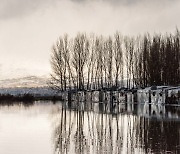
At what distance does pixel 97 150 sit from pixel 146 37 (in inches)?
1902

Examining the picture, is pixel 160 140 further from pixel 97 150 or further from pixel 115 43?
pixel 115 43

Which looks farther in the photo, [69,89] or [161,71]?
[69,89]

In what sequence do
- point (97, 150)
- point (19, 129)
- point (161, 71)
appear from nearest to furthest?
point (97, 150), point (19, 129), point (161, 71)

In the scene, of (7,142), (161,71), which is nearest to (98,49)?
(161,71)

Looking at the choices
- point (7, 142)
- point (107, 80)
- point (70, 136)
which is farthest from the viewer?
point (107, 80)

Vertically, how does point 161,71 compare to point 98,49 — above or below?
below

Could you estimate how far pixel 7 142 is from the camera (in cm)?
1284

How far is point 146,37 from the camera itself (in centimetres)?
5812

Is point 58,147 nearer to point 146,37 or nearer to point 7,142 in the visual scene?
point 7,142

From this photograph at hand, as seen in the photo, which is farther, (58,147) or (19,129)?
(19,129)

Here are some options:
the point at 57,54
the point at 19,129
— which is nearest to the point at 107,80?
the point at 57,54

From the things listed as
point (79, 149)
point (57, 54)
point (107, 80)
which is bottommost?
point (79, 149)

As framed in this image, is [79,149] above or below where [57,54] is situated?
below

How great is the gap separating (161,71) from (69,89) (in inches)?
653
